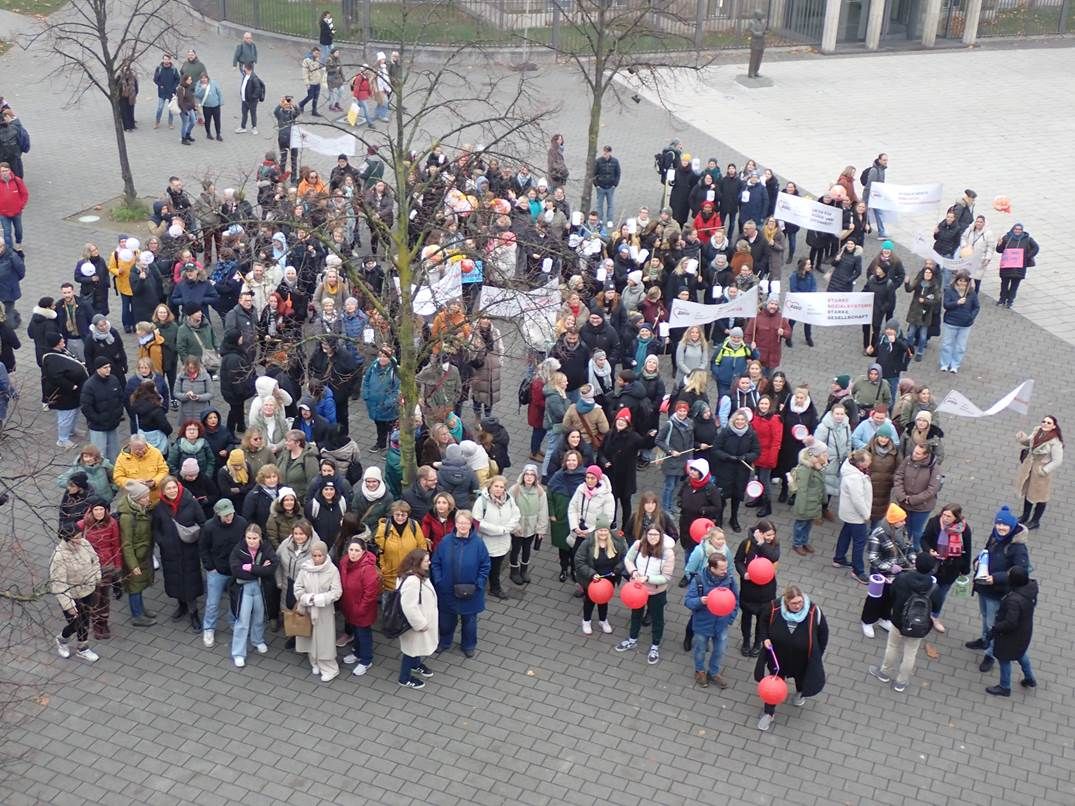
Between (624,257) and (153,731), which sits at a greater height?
(624,257)

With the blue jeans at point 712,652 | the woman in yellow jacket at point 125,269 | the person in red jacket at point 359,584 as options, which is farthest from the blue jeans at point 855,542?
the woman in yellow jacket at point 125,269

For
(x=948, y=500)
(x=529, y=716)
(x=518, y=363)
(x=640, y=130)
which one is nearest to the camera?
(x=529, y=716)

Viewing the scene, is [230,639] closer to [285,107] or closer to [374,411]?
[374,411]

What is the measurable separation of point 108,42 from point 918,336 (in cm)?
1879

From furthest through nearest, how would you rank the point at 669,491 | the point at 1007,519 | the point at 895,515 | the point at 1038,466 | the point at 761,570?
the point at 669,491 < the point at 1038,466 < the point at 895,515 < the point at 1007,519 < the point at 761,570

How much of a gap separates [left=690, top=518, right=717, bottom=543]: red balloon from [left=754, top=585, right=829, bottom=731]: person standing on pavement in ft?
3.57

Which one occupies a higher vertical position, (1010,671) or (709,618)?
(709,618)

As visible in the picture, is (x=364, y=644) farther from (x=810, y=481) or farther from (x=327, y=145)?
(x=327, y=145)

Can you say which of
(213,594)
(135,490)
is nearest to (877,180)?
(213,594)

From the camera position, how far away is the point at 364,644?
12055 millimetres

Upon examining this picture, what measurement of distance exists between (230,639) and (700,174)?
40.6 feet

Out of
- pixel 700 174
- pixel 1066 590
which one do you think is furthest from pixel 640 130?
pixel 1066 590

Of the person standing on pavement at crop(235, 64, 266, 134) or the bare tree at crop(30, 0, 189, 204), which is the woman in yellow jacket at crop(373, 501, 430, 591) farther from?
the person standing on pavement at crop(235, 64, 266, 134)

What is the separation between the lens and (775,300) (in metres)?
17.1
